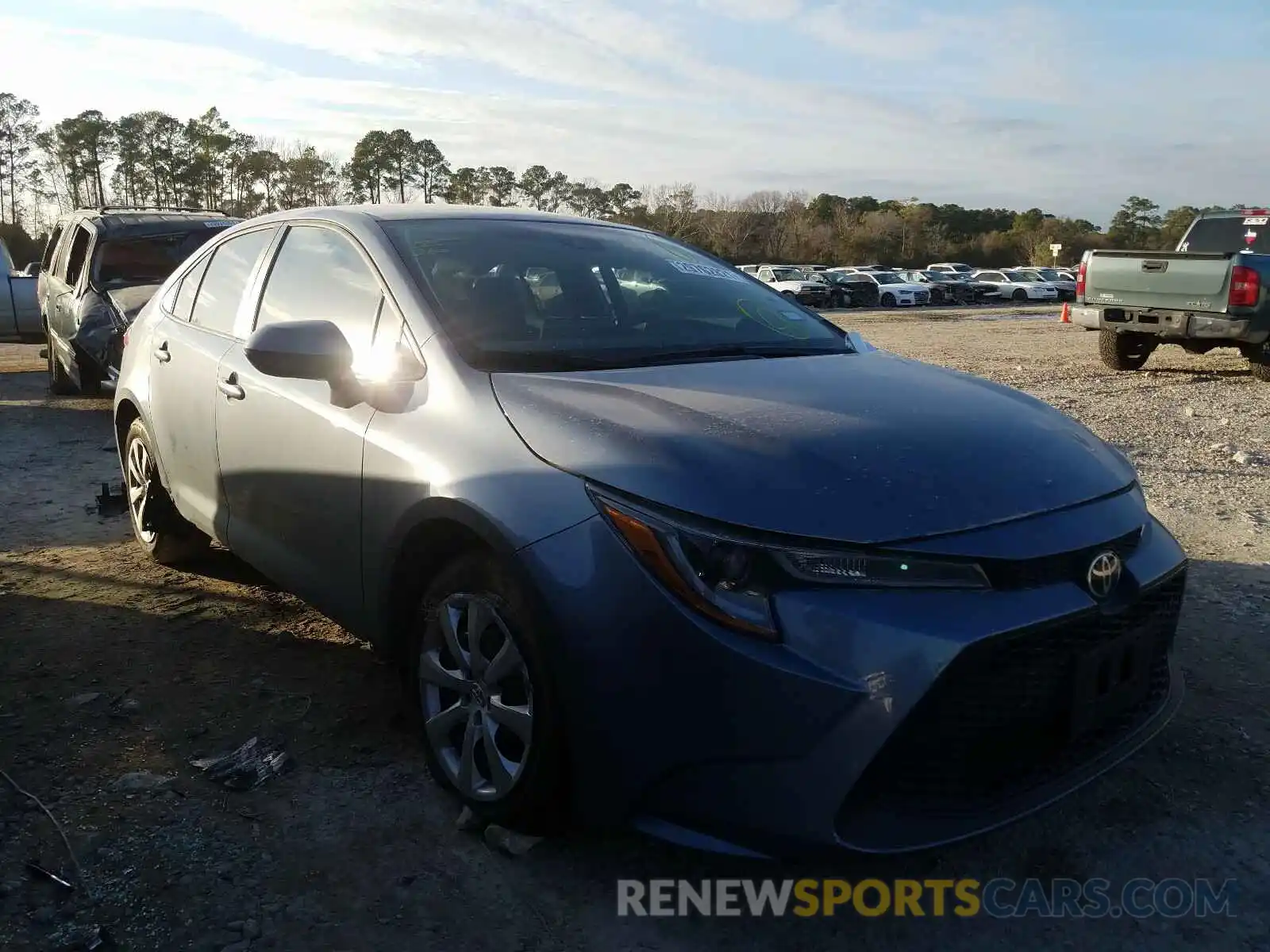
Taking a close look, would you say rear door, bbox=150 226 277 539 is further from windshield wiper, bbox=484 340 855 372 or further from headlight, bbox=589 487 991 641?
headlight, bbox=589 487 991 641

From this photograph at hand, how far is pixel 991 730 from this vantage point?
2129 millimetres

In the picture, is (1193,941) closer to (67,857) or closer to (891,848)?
(891,848)

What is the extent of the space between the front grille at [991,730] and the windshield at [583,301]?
4.31ft

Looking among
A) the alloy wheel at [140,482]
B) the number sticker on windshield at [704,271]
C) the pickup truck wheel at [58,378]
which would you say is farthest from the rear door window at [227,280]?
the pickup truck wheel at [58,378]

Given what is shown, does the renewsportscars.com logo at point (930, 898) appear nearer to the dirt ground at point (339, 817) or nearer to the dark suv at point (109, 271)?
the dirt ground at point (339, 817)

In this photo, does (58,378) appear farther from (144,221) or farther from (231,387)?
(231,387)

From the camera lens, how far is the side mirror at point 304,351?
2855 mm

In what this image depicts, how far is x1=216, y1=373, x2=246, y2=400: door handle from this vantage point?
141 inches

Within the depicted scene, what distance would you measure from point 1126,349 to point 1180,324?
1.57 metres

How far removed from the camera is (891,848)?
2.03m

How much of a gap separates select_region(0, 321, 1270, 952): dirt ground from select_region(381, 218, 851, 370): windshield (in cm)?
125

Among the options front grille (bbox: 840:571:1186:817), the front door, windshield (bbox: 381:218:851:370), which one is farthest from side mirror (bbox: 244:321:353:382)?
front grille (bbox: 840:571:1186:817)

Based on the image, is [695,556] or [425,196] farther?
[425,196]

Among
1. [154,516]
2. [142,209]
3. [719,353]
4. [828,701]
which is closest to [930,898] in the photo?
[828,701]
